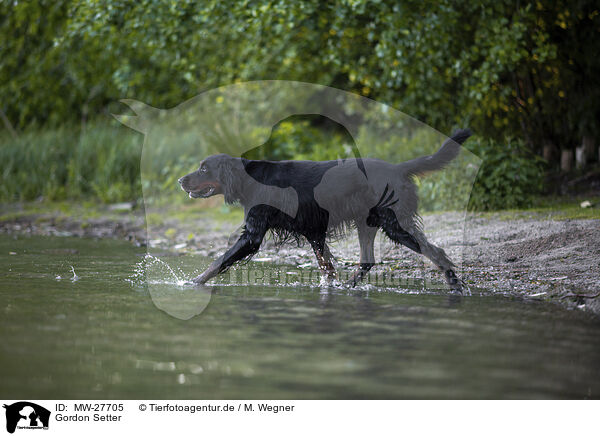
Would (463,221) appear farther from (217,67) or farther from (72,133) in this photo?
(72,133)

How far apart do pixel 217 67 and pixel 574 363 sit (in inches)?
470

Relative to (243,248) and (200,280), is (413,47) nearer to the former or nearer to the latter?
(243,248)

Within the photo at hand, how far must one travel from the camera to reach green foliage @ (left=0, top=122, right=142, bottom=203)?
14.7m

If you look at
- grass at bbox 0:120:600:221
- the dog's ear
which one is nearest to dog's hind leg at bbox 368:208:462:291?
the dog's ear

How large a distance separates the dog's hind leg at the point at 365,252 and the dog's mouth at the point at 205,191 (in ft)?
4.68

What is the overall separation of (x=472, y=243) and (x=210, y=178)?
3259 millimetres

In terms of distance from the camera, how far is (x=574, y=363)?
3.70 metres

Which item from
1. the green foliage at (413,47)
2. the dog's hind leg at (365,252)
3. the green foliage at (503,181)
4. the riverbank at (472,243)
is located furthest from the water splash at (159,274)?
the green foliage at (503,181)

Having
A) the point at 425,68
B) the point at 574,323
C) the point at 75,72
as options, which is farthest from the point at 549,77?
the point at 75,72

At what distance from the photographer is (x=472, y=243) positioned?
797 cm

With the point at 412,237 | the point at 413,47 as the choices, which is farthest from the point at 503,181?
the point at 412,237

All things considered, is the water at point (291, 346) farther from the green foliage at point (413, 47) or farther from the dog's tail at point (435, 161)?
the green foliage at point (413, 47)

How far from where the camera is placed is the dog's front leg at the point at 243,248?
6203 mm
